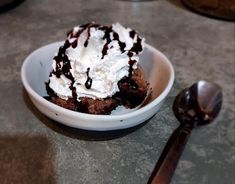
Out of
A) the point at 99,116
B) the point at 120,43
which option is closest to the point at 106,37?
the point at 120,43

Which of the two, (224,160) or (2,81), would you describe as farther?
(2,81)

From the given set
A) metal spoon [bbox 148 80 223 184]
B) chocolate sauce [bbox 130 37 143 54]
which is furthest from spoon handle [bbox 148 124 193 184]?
chocolate sauce [bbox 130 37 143 54]

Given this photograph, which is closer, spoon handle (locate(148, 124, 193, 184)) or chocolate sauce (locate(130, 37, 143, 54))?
spoon handle (locate(148, 124, 193, 184))

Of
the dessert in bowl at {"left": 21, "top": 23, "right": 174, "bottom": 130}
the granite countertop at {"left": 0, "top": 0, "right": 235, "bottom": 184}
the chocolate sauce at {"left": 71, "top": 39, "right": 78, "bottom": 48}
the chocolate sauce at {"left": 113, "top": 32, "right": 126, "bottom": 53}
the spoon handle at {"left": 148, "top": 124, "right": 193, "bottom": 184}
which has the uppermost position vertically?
the chocolate sauce at {"left": 113, "top": 32, "right": 126, "bottom": 53}

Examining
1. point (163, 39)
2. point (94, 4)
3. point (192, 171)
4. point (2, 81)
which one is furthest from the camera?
point (94, 4)

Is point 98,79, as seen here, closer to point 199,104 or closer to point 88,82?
point 88,82

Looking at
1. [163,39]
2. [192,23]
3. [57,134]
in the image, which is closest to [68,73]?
[57,134]

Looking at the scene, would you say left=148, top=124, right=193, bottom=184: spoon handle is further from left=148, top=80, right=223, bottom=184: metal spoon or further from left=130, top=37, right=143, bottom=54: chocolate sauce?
left=130, top=37, right=143, bottom=54: chocolate sauce

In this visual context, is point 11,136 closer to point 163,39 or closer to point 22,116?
point 22,116

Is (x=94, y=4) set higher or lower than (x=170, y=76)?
lower
